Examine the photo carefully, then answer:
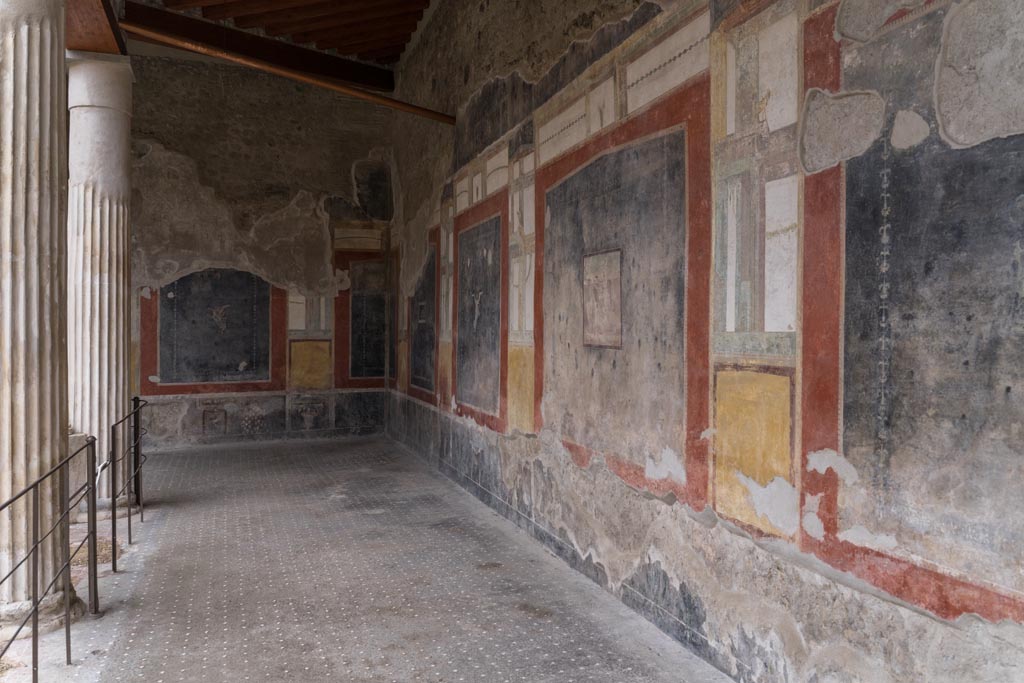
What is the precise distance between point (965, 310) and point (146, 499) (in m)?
6.36

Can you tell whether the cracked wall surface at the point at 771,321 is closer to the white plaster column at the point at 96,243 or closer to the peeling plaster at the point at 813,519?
the peeling plaster at the point at 813,519

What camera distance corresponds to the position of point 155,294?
29.3 ft

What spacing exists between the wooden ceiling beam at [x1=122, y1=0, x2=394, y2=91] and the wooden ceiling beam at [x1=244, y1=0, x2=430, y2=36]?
0.20 metres

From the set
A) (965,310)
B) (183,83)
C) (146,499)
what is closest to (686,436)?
(965,310)

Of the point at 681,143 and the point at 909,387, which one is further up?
the point at 681,143

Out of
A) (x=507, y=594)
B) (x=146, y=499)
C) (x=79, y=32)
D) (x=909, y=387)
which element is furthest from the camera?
(x=146, y=499)

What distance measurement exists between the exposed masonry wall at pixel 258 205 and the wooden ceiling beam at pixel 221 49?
0.72 m

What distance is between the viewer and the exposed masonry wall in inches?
352

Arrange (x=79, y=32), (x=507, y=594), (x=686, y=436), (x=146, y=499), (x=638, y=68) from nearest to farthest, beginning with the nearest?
(x=686, y=436) < (x=638, y=68) < (x=507, y=594) < (x=79, y=32) < (x=146, y=499)

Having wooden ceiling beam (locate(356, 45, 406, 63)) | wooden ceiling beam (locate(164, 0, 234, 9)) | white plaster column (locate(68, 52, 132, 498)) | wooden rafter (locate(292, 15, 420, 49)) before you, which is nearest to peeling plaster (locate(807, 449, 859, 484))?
white plaster column (locate(68, 52, 132, 498))

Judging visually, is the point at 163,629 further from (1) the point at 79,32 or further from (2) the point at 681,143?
(1) the point at 79,32

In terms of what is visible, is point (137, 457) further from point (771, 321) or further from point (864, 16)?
point (864, 16)

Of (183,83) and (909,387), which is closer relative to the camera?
(909,387)

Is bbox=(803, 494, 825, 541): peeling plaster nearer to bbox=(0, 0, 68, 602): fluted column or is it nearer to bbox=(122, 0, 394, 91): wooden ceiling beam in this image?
bbox=(0, 0, 68, 602): fluted column
